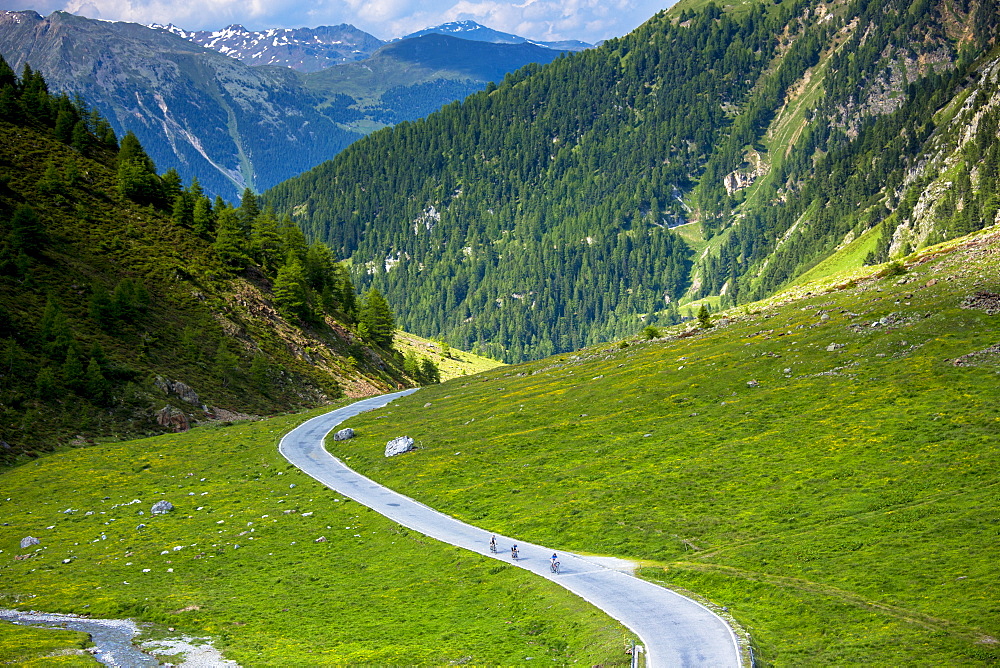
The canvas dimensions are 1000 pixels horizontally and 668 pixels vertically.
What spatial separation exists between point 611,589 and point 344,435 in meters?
56.2

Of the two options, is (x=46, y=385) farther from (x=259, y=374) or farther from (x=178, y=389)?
(x=259, y=374)

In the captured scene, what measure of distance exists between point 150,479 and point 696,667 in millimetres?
61041

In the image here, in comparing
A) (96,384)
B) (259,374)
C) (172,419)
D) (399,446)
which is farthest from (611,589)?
(259,374)

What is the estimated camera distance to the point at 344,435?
9450 cm

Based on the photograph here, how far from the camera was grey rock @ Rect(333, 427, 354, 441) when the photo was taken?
94.2 m

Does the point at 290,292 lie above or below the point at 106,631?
above

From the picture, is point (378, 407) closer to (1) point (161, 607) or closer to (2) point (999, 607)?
(1) point (161, 607)

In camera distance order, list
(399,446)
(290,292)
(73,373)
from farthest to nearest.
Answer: (290,292) → (73,373) → (399,446)

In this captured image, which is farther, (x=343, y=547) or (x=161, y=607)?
(x=343, y=547)

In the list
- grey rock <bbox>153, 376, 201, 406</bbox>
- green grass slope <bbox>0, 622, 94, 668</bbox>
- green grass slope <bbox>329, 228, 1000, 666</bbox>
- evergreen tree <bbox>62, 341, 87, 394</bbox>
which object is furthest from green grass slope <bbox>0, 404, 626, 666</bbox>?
grey rock <bbox>153, 376, 201, 406</bbox>

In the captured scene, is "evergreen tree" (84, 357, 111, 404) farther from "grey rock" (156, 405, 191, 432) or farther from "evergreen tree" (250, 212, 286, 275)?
"evergreen tree" (250, 212, 286, 275)

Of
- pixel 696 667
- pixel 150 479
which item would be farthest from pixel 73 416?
pixel 696 667

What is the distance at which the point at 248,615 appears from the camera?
44.7 meters

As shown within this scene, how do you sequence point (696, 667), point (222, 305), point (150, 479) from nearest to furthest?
point (696, 667) → point (150, 479) → point (222, 305)
